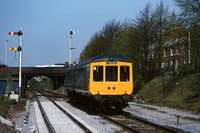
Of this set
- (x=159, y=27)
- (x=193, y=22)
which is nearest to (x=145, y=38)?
(x=159, y=27)

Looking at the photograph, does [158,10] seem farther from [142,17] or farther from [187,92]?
[187,92]

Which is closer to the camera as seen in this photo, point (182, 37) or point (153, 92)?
point (182, 37)

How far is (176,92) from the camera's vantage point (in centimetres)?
2311

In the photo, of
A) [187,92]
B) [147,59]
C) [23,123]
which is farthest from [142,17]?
A: [23,123]

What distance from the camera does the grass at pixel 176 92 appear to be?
18.5 meters

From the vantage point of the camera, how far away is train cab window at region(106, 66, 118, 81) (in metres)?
15.1

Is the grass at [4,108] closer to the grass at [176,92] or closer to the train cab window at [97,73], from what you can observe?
the train cab window at [97,73]

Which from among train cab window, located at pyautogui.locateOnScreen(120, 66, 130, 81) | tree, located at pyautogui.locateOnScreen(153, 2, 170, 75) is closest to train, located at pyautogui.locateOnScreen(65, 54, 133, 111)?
train cab window, located at pyautogui.locateOnScreen(120, 66, 130, 81)

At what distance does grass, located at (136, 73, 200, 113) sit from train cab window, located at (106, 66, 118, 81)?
16.9ft

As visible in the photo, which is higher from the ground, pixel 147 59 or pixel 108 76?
pixel 147 59

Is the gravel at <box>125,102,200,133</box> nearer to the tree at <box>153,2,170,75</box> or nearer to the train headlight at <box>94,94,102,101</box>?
the train headlight at <box>94,94,102,101</box>

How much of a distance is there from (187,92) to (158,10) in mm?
11397

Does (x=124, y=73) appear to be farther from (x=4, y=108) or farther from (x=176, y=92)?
(x=176, y=92)

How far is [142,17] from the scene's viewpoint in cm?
3119
